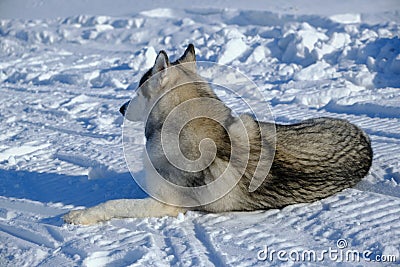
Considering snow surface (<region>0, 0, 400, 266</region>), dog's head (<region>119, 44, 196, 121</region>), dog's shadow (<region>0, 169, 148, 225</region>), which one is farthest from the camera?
dog's shadow (<region>0, 169, 148, 225</region>)

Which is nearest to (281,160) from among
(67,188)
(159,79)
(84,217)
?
(159,79)

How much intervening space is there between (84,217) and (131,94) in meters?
5.06

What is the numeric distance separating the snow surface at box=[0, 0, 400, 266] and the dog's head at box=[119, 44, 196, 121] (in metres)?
0.70

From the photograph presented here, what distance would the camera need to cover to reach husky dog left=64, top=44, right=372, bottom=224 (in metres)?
4.21

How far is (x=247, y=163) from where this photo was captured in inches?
167

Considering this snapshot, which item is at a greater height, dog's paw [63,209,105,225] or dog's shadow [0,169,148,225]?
dog's paw [63,209,105,225]

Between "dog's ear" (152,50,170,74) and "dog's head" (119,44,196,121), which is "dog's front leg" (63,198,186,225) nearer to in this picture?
"dog's head" (119,44,196,121)

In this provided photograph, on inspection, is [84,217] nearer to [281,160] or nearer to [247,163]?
[247,163]

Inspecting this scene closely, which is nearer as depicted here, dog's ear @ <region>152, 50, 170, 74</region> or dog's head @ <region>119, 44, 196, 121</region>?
dog's ear @ <region>152, 50, 170, 74</region>

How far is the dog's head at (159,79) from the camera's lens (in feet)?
15.4

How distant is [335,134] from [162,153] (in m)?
1.44

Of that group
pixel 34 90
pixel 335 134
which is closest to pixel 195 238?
pixel 335 134

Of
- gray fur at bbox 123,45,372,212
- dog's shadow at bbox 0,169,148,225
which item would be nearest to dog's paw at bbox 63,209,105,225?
dog's shadow at bbox 0,169,148,225

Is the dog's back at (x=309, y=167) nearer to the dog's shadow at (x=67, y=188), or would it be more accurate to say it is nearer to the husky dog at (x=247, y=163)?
the husky dog at (x=247, y=163)
